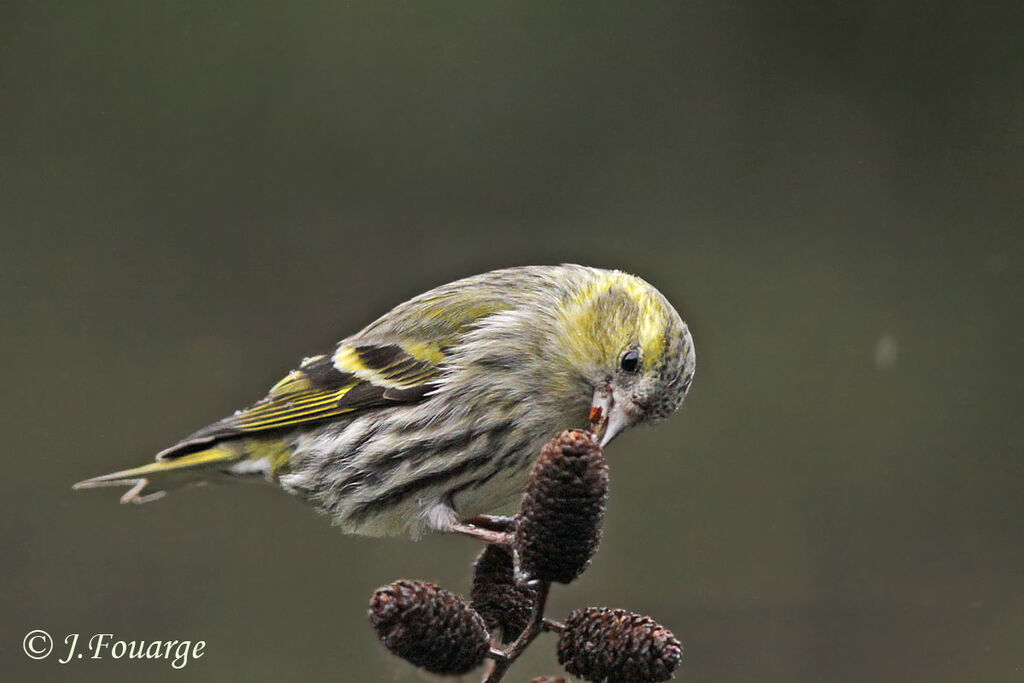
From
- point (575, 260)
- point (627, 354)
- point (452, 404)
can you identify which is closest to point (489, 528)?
point (452, 404)

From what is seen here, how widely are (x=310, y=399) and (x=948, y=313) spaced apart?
241 cm

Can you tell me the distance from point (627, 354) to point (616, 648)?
0.49m

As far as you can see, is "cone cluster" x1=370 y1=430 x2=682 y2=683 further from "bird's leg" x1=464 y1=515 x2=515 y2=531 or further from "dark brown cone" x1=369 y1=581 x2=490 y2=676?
"bird's leg" x1=464 y1=515 x2=515 y2=531

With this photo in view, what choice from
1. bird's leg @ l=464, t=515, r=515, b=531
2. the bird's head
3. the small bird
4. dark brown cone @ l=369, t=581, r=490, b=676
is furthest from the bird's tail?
dark brown cone @ l=369, t=581, r=490, b=676

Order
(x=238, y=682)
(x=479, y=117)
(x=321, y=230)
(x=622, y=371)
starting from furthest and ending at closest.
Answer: (x=479, y=117) < (x=321, y=230) < (x=238, y=682) < (x=622, y=371)

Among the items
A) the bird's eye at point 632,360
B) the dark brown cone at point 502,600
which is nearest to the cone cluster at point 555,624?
the dark brown cone at point 502,600

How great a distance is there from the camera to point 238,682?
8.99ft

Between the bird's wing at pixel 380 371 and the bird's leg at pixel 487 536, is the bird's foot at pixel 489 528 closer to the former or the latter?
the bird's leg at pixel 487 536

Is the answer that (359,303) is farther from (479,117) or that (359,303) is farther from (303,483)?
(303,483)

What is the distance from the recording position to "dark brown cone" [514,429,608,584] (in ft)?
3.32

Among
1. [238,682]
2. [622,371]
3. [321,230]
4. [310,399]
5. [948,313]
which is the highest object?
[948,313]

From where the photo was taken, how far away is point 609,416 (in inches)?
56.3

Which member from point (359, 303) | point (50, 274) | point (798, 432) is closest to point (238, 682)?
point (359, 303)

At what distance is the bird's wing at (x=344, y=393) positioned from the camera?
1594 millimetres
